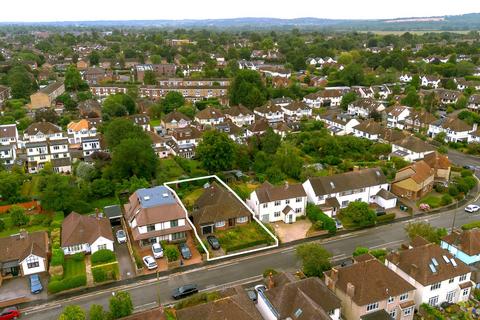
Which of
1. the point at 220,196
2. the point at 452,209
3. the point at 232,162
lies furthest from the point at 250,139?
the point at 452,209

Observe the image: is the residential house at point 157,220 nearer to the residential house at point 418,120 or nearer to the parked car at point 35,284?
the parked car at point 35,284

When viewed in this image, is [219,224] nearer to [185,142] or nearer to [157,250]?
[157,250]

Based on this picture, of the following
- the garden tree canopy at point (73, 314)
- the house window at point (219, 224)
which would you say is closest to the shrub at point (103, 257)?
the garden tree canopy at point (73, 314)

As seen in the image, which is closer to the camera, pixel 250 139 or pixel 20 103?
pixel 250 139

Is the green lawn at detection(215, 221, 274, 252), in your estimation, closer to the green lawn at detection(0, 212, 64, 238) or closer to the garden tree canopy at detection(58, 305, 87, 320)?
the garden tree canopy at detection(58, 305, 87, 320)

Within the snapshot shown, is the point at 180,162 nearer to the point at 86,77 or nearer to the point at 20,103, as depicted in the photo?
the point at 20,103

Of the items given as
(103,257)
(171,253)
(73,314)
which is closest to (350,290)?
(171,253)
